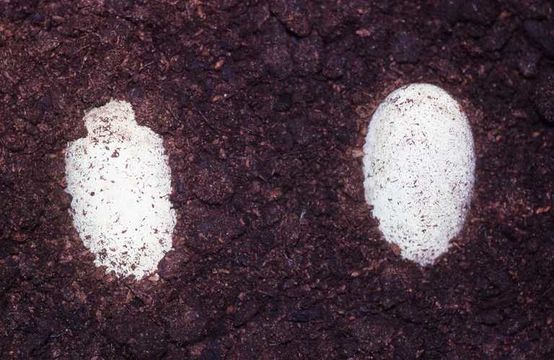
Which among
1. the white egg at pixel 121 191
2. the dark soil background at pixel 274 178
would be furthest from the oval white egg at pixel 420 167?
the white egg at pixel 121 191

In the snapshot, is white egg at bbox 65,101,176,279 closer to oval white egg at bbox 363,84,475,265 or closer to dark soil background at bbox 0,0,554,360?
dark soil background at bbox 0,0,554,360

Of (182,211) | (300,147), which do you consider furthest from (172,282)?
(300,147)

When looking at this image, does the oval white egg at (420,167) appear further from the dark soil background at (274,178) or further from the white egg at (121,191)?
the white egg at (121,191)

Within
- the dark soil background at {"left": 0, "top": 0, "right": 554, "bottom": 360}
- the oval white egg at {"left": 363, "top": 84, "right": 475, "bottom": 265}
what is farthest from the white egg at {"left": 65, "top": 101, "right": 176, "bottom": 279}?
the oval white egg at {"left": 363, "top": 84, "right": 475, "bottom": 265}

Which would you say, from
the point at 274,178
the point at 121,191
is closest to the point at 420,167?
the point at 274,178

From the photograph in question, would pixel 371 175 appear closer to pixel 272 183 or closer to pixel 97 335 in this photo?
pixel 272 183
